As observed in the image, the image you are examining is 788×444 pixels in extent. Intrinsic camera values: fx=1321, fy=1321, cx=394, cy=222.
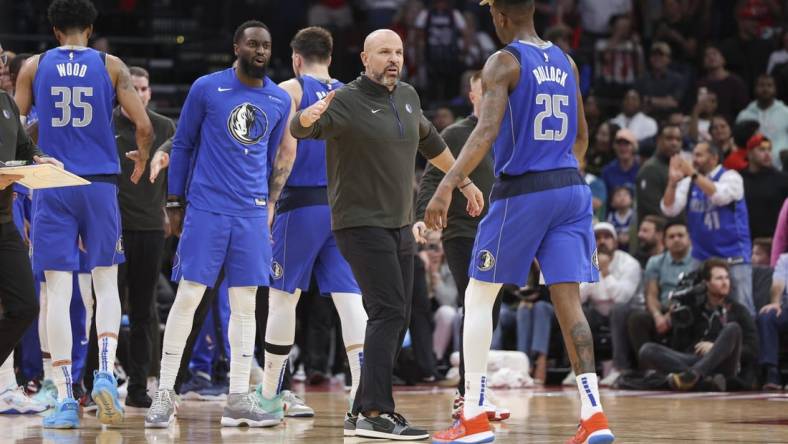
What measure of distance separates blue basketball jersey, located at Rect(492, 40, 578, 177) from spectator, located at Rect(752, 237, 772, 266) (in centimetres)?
711

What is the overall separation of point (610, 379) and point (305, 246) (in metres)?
5.40

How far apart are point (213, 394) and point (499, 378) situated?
294cm

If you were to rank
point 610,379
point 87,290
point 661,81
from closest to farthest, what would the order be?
point 87,290 → point 610,379 → point 661,81

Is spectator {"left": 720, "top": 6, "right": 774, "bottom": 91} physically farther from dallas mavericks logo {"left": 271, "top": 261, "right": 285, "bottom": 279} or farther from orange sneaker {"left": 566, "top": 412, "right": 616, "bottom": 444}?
orange sneaker {"left": 566, "top": 412, "right": 616, "bottom": 444}

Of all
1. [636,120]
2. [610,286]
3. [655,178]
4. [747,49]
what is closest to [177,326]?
[610,286]

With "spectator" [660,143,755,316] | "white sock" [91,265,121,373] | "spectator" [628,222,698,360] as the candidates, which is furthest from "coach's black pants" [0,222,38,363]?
"spectator" [660,143,755,316]

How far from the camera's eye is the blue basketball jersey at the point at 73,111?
7.94m

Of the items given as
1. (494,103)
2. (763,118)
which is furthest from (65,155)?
(763,118)

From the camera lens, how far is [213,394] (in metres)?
10.6

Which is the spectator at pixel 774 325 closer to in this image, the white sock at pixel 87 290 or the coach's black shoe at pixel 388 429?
the coach's black shoe at pixel 388 429

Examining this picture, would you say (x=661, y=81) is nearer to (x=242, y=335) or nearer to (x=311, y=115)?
(x=242, y=335)

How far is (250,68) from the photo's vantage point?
7.69 meters

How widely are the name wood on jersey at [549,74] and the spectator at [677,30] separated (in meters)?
12.2

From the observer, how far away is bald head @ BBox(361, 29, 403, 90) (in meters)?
6.97
